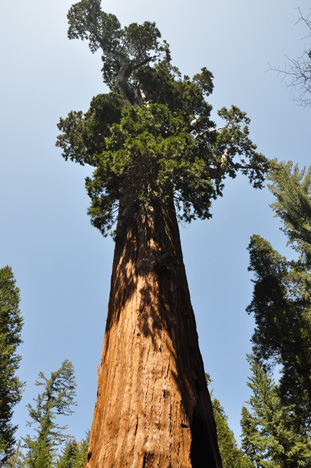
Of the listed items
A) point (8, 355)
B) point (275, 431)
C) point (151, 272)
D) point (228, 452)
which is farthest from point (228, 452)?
point (151, 272)

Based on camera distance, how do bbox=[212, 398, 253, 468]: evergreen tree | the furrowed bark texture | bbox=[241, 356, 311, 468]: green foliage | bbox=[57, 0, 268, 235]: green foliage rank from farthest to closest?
bbox=[212, 398, 253, 468]: evergreen tree, bbox=[241, 356, 311, 468]: green foliage, bbox=[57, 0, 268, 235]: green foliage, the furrowed bark texture

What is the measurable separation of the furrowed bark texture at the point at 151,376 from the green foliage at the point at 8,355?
11.2 m

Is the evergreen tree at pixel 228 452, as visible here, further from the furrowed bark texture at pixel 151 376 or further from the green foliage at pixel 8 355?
the furrowed bark texture at pixel 151 376

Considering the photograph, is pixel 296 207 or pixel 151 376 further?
pixel 296 207

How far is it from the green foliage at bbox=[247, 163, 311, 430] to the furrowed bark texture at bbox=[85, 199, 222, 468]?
10622mm

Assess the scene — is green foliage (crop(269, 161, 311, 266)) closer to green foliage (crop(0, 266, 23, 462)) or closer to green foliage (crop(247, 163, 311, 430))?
green foliage (crop(247, 163, 311, 430))

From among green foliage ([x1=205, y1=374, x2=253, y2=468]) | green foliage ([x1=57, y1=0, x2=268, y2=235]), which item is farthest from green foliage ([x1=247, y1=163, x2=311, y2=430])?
green foliage ([x1=205, y1=374, x2=253, y2=468])

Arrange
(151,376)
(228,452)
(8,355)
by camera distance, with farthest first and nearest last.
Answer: (228,452)
(8,355)
(151,376)

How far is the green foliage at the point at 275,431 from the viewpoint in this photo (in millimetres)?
12012

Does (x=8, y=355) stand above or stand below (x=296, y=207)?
below

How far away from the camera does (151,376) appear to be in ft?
10.6

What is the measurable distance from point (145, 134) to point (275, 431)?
1495cm

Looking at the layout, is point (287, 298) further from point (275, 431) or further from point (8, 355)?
point (8, 355)

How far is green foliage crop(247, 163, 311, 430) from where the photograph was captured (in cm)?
1238
